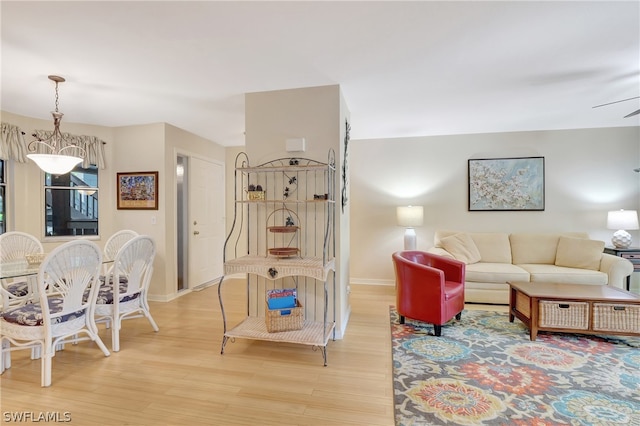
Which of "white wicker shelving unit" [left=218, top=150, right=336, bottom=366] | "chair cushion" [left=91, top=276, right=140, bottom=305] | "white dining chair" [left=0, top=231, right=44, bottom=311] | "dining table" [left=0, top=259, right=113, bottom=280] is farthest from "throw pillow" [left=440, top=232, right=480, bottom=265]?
"white dining chair" [left=0, top=231, right=44, bottom=311]

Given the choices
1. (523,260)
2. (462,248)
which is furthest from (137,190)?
(523,260)

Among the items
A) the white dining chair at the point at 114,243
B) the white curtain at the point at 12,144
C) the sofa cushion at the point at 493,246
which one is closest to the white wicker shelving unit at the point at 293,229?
the white dining chair at the point at 114,243

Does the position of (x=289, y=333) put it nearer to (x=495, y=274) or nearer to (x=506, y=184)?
(x=495, y=274)

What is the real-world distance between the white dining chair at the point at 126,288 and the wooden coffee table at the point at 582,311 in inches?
147

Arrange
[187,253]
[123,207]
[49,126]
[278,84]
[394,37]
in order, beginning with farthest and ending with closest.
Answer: [187,253] < [123,207] < [49,126] < [278,84] < [394,37]

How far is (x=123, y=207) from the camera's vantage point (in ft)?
13.6

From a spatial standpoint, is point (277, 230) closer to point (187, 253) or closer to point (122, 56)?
point (122, 56)

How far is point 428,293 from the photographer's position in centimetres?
294

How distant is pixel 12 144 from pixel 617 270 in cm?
723

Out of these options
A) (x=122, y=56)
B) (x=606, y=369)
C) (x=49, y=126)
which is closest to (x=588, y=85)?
(x=606, y=369)

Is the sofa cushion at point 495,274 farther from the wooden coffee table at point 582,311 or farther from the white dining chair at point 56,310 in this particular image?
the white dining chair at point 56,310

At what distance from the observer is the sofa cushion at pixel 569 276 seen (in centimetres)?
351

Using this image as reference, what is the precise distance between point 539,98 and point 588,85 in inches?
16.0

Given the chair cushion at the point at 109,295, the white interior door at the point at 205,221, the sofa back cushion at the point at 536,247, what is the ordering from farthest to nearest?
the white interior door at the point at 205,221
the sofa back cushion at the point at 536,247
the chair cushion at the point at 109,295
